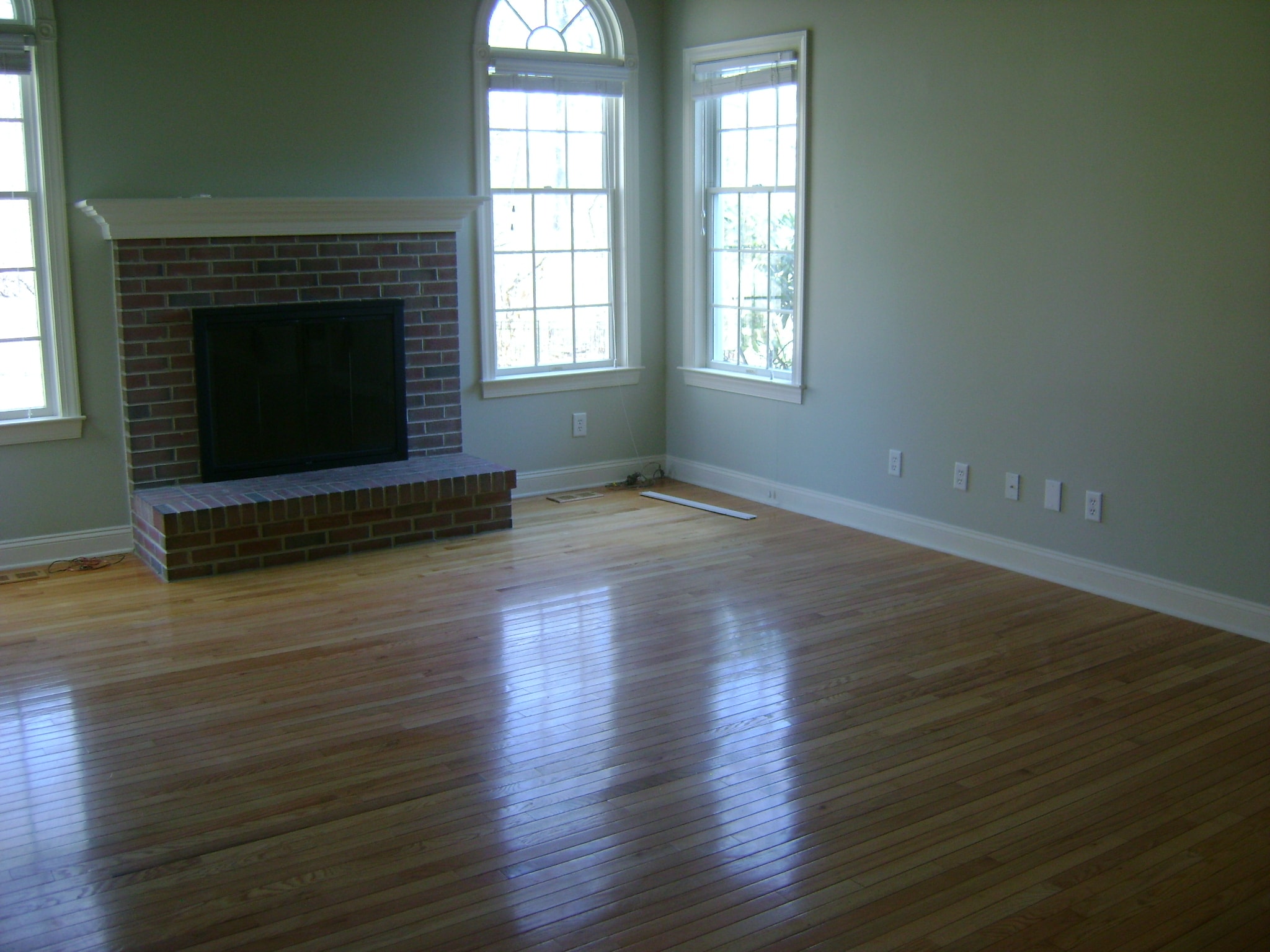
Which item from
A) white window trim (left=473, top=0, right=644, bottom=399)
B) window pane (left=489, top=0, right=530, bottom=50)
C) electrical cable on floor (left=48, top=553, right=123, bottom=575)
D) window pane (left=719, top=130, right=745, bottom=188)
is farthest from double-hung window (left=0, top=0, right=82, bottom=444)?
window pane (left=719, top=130, right=745, bottom=188)

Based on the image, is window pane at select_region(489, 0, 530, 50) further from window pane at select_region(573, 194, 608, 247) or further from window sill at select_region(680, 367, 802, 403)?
window sill at select_region(680, 367, 802, 403)

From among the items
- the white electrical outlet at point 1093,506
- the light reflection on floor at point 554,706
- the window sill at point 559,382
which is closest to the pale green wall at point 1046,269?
the white electrical outlet at point 1093,506

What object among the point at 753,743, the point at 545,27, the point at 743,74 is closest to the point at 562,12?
the point at 545,27

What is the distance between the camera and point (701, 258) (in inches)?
256

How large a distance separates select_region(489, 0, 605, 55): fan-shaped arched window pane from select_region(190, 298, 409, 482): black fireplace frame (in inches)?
59.6

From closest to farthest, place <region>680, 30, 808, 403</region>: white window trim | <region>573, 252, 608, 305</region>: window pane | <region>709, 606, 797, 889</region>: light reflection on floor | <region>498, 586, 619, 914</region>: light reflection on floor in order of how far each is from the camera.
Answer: <region>709, 606, 797, 889</region>: light reflection on floor → <region>498, 586, 619, 914</region>: light reflection on floor → <region>680, 30, 808, 403</region>: white window trim → <region>573, 252, 608, 305</region>: window pane

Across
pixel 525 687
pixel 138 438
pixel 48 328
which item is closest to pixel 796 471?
pixel 525 687

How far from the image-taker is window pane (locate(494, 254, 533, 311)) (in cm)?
621

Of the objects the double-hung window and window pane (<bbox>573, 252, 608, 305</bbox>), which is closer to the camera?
the double-hung window

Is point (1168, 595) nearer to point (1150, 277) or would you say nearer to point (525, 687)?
point (1150, 277)

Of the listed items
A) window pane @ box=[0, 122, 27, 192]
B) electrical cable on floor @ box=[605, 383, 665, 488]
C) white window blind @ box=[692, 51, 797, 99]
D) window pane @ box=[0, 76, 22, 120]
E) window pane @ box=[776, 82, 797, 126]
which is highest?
white window blind @ box=[692, 51, 797, 99]

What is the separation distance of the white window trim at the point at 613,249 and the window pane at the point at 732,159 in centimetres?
49

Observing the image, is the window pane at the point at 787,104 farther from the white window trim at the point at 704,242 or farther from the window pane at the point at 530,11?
the window pane at the point at 530,11

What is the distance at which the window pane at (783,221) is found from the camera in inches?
233
